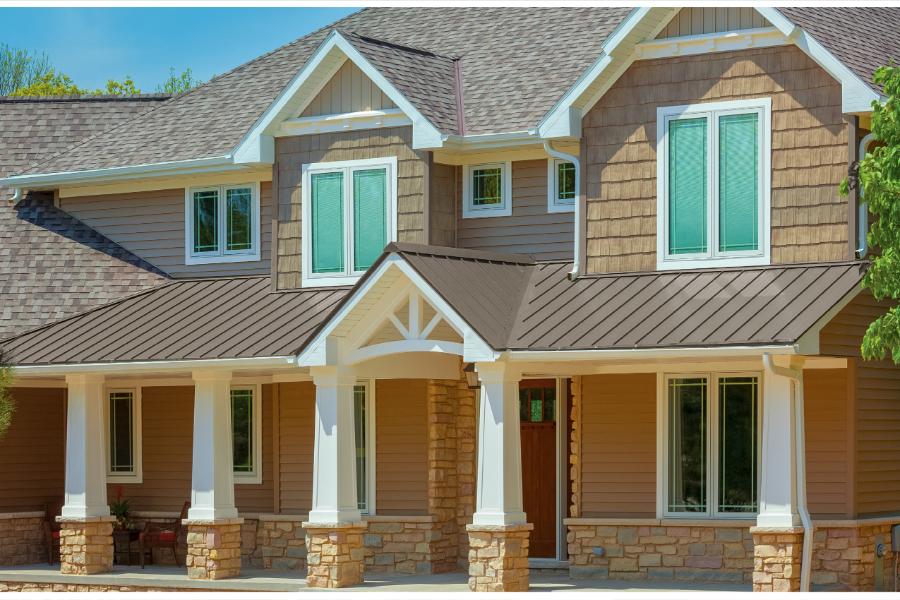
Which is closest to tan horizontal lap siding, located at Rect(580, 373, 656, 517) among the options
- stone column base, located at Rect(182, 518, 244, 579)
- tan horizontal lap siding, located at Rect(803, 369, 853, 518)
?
tan horizontal lap siding, located at Rect(803, 369, 853, 518)

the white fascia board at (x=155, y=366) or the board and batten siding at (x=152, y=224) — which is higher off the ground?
the board and batten siding at (x=152, y=224)

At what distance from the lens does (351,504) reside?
22.9 metres

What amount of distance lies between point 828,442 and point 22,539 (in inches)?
523

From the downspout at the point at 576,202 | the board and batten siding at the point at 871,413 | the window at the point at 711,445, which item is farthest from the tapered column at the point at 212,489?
the board and batten siding at the point at 871,413

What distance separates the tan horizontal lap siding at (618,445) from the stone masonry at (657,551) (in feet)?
0.73

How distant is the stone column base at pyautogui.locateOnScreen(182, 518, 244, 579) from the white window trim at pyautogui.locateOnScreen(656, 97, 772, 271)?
23.3 feet

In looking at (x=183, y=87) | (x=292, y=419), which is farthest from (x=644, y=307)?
(x=183, y=87)

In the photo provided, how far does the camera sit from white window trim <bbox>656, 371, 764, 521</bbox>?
73.3ft

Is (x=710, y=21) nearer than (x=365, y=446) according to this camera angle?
Yes

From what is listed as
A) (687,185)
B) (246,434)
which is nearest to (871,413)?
(687,185)

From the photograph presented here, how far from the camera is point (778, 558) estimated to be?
64.6 feet

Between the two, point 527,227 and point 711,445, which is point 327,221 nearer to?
point 527,227

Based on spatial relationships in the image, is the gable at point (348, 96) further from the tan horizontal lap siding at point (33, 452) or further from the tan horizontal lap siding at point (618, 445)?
the tan horizontal lap siding at point (33, 452)

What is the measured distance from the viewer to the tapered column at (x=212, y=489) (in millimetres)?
24234
